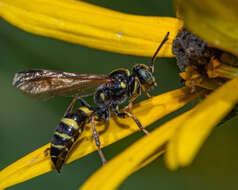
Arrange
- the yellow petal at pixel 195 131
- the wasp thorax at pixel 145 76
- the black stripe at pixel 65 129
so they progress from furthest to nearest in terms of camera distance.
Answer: the wasp thorax at pixel 145 76 < the black stripe at pixel 65 129 < the yellow petal at pixel 195 131

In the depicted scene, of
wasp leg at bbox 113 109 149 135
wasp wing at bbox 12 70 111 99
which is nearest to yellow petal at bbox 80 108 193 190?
wasp leg at bbox 113 109 149 135

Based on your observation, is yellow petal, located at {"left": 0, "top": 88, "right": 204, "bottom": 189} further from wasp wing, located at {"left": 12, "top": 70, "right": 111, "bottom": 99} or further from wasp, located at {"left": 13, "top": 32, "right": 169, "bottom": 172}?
wasp wing, located at {"left": 12, "top": 70, "right": 111, "bottom": 99}

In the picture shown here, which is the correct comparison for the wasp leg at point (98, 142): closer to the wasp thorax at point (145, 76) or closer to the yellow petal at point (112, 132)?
the yellow petal at point (112, 132)

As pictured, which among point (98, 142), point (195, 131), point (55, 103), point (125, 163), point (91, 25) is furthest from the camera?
point (55, 103)

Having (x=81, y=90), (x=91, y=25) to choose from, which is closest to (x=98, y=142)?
(x=81, y=90)

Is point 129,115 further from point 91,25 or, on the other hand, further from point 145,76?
point 91,25

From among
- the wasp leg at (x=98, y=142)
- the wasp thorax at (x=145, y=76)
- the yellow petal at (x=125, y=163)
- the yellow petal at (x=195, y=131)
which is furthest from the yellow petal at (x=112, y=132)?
the yellow petal at (x=195, y=131)

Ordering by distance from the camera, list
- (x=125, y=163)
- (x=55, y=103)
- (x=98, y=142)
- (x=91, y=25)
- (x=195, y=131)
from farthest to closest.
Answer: (x=55, y=103) < (x=91, y=25) < (x=98, y=142) < (x=125, y=163) < (x=195, y=131)
